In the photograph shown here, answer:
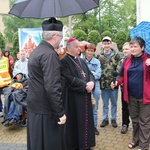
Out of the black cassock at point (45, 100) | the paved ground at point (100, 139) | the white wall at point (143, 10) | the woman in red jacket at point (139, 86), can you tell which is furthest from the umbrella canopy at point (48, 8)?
the white wall at point (143, 10)

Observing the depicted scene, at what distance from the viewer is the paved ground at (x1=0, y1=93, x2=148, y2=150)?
467cm

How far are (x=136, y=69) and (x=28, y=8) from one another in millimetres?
1860

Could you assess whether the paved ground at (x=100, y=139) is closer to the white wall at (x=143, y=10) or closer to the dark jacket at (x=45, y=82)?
the dark jacket at (x=45, y=82)

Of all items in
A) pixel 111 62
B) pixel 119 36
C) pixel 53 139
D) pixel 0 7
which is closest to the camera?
pixel 53 139

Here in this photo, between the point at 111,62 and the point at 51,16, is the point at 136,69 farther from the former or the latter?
the point at 51,16

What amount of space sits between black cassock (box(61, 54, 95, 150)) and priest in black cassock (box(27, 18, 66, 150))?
941mm

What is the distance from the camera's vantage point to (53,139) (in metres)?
3.14

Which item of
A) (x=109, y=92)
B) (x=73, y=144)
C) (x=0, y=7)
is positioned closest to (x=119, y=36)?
(x=109, y=92)

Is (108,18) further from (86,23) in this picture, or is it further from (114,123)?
(114,123)

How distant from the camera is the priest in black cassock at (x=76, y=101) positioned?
411cm

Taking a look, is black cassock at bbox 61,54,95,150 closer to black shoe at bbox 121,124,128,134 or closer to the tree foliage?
black shoe at bbox 121,124,128,134

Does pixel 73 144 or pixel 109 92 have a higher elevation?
pixel 109 92

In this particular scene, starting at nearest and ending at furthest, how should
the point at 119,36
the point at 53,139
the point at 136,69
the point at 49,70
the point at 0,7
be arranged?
1. the point at 49,70
2. the point at 53,139
3. the point at 136,69
4. the point at 119,36
5. the point at 0,7

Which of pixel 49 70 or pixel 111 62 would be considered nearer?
pixel 49 70
